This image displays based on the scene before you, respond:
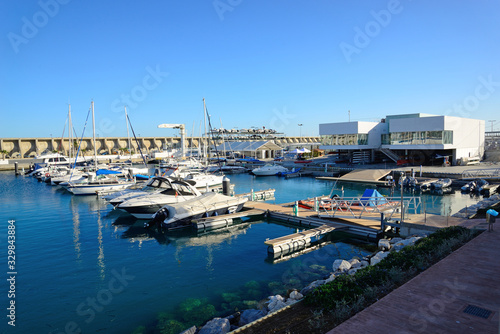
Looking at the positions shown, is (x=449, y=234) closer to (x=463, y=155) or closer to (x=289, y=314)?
(x=289, y=314)

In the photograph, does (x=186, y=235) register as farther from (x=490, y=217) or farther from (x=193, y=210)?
(x=490, y=217)

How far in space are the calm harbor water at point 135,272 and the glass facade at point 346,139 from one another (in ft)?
104

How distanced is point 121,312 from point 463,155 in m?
59.0

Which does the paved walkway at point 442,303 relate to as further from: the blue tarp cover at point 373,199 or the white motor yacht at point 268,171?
the white motor yacht at point 268,171

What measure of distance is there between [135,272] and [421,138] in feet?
161

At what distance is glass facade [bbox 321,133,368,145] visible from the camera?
5762 cm

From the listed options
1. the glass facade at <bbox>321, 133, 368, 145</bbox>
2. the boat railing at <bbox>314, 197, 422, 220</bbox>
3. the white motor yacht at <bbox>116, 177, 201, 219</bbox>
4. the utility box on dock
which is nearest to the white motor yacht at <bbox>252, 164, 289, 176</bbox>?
the glass facade at <bbox>321, 133, 368, 145</bbox>

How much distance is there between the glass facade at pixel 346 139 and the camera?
189 feet

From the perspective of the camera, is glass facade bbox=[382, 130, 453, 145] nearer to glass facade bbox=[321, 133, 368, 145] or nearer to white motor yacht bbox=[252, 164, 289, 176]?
glass facade bbox=[321, 133, 368, 145]

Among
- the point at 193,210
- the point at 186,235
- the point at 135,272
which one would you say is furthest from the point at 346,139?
the point at 135,272

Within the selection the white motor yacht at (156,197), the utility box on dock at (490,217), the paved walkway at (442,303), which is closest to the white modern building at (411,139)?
the utility box on dock at (490,217)

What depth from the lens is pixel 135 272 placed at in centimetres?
1578

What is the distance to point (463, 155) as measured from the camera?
53.9 m

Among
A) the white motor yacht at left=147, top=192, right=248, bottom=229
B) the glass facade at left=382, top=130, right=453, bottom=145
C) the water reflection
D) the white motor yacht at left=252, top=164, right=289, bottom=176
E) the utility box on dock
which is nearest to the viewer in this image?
the utility box on dock
